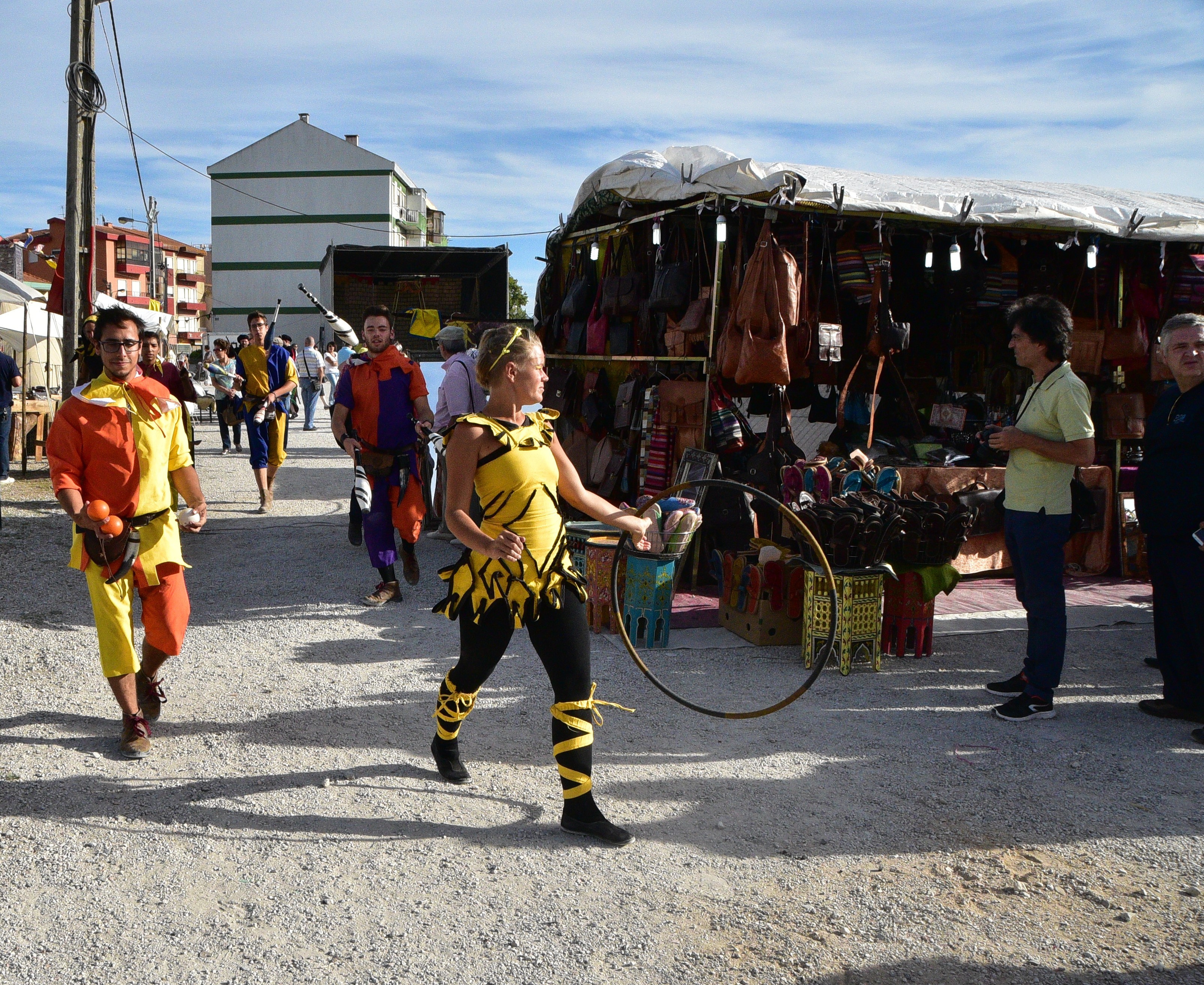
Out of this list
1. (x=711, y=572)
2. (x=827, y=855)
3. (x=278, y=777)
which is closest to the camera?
(x=827, y=855)

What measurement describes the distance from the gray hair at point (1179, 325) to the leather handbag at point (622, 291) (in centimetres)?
421

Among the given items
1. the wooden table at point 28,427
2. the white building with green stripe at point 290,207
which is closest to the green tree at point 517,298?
the white building with green stripe at point 290,207

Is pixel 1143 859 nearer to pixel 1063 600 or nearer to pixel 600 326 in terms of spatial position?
pixel 1063 600

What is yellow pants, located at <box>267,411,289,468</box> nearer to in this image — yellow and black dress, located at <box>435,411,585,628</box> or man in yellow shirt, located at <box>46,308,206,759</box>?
man in yellow shirt, located at <box>46,308,206,759</box>

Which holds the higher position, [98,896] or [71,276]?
[71,276]

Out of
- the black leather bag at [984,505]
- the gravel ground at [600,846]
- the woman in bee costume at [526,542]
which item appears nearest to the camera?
the gravel ground at [600,846]

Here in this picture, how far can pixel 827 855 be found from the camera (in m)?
3.49

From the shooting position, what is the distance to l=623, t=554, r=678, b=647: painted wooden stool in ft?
19.4

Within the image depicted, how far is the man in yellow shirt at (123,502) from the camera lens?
160 inches

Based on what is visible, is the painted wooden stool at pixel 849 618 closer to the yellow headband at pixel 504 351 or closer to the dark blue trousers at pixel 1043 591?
the dark blue trousers at pixel 1043 591

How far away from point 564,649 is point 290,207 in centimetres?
4773

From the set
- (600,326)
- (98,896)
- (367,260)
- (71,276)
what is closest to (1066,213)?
(600,326)

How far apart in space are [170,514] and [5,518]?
7.26m

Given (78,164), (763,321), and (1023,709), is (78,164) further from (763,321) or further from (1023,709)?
(1023,709)
